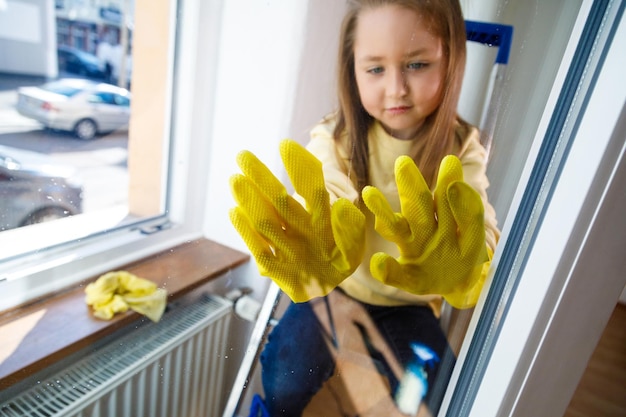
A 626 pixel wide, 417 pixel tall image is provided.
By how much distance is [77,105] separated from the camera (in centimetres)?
39

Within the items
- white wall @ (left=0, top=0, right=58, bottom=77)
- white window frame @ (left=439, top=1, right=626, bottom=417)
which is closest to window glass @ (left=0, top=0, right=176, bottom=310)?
white wall @ (left=0, top=0, right=58, bottom=77)

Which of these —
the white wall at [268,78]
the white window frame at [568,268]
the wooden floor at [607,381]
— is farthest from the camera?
the wooden floor at [607,381]

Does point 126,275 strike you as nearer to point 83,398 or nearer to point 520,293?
point 83,398

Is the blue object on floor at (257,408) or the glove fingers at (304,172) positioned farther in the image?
the blue object on floor at (257,408)

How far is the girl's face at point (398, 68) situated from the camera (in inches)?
14.2

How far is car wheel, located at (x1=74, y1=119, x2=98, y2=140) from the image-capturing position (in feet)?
1.33

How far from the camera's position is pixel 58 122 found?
0.39 metres

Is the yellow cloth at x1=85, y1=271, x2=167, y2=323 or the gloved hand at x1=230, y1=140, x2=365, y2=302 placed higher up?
the gloved hand at x1=230, y1=140, x2=365, y2=302

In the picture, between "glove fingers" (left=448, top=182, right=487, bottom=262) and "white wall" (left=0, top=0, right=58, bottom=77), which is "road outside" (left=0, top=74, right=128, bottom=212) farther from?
"glove fingers" (left=448, top=182, right=487, bottom=262)

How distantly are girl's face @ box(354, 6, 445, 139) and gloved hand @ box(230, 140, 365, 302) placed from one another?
11 cm

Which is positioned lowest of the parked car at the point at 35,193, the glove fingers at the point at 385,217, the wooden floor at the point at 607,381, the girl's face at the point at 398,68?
the wooden floor at the point at 607,381

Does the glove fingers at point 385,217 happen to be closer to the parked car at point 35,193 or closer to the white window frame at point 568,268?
the white window frame at point 568,268

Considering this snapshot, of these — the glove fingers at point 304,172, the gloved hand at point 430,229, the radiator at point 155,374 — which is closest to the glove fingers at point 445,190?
the gloved hand at point 430,229

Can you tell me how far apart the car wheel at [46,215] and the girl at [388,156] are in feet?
0.76
